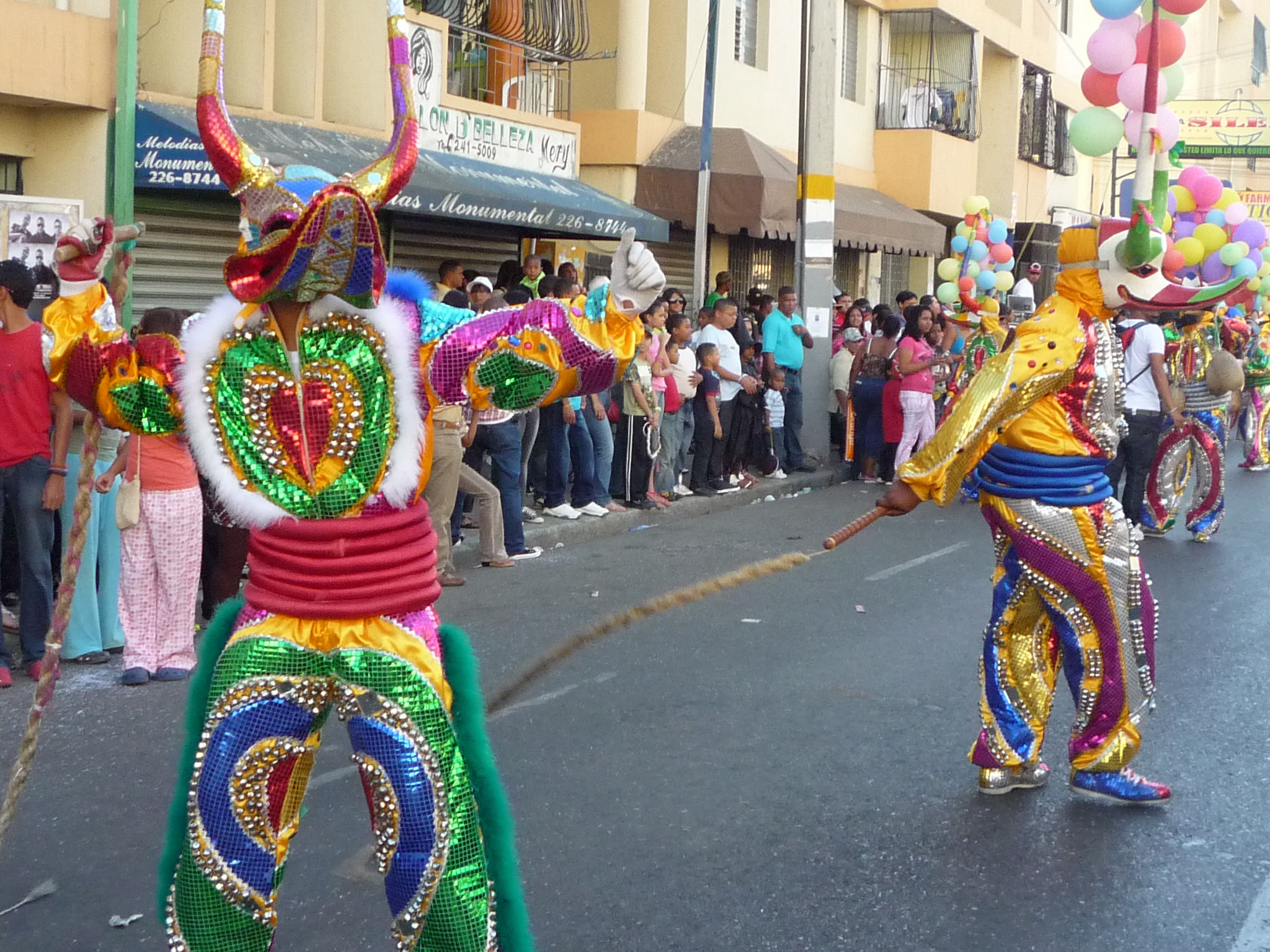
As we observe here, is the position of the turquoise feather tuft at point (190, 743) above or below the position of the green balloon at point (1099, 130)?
below

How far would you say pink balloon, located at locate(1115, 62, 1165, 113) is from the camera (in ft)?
19.3

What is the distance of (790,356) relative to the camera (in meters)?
15.2

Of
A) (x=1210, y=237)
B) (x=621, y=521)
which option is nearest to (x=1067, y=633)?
(x=1210, y=237)

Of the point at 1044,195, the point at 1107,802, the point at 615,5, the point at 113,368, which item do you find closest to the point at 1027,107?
the point at 1044,195

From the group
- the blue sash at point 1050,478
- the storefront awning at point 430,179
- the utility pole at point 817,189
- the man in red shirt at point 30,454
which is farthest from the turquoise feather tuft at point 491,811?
the utility pole at point 817,189

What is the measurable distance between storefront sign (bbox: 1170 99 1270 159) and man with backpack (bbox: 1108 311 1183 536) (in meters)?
29.0

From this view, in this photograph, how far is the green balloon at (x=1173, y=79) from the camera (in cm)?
638

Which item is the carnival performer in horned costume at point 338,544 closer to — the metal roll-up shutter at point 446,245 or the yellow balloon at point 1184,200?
the yellow balloon at point 1184,200

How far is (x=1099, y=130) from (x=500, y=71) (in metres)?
11.4

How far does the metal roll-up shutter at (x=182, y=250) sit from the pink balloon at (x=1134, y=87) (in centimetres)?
Result: 746

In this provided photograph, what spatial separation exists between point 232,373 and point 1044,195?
31.1 m

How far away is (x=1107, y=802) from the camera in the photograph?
17.2 ft

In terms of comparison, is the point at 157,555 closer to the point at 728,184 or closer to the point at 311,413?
the point at 311,413

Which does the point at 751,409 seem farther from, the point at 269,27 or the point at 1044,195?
the point at 1044,195
